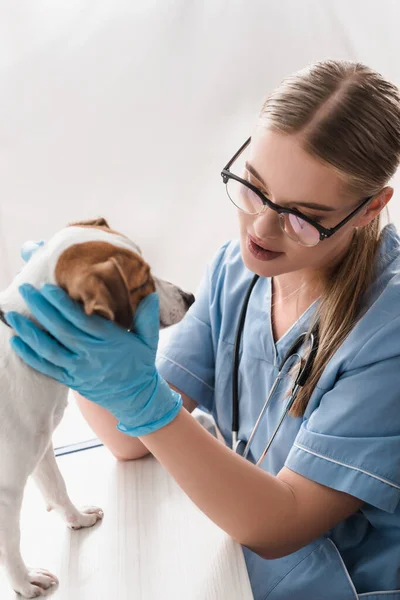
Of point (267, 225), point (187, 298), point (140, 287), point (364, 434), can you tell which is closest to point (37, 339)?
point (140, 287)

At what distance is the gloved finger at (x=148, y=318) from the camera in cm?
84

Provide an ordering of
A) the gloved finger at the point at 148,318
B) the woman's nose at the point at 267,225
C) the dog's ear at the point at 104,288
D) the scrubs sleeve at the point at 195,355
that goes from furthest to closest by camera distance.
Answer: the scrubs sleeve at the point at 195,355
the woman's nose at the point at 267,225
the gloved finger at the point at 148,318
the dog's ear at the point at 104,288

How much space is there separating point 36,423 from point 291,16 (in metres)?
1.31

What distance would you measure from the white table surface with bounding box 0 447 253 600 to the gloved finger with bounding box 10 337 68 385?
28cm

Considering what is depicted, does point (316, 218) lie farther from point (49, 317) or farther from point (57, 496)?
point (57, 496)

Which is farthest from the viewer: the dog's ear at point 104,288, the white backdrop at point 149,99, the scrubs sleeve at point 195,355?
the white backdrop at point 149,99

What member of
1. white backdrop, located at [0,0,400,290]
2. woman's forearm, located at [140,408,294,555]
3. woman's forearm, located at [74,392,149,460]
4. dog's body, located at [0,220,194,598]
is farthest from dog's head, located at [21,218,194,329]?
white backdrop, located at [0,0,400,290]

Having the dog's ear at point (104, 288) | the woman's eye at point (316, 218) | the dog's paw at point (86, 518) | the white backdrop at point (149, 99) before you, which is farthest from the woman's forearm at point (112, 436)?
the white backdrop at point (149, 99)

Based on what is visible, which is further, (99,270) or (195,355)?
(195,355)

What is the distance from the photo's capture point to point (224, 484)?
90cm

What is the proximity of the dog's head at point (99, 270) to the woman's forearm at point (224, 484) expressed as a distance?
0.61ft

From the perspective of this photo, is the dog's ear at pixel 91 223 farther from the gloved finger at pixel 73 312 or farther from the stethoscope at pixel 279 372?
the stethoscope at pixel 279 372

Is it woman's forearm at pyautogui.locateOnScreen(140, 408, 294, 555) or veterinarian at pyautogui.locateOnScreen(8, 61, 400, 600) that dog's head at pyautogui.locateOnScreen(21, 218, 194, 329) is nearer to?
veterinarian at pyautogui.locateOnScreen(8, 61, 400, 600)

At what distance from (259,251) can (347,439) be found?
12.8 inches
